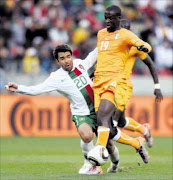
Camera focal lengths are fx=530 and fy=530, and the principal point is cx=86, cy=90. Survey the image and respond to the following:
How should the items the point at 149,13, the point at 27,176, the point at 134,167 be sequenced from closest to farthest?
the point at 27,176 < the point at 134,167 < the point at 149,13

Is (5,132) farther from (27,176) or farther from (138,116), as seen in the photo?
(27,176)

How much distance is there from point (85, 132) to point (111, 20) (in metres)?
1.76

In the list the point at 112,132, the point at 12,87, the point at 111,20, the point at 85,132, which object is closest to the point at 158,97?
the point at 112,132

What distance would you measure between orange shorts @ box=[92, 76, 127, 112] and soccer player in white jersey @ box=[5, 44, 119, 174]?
8.7 inches

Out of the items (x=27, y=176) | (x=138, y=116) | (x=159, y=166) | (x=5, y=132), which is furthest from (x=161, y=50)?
(x=27, y=176)

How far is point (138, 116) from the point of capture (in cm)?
1712

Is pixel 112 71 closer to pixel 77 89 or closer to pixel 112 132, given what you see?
pixel 77 89

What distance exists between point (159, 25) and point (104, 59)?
12349mm

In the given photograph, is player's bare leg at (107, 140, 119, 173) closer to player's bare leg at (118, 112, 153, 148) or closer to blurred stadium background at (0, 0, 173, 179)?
player's bare leg at (118, 112, 153, 148)

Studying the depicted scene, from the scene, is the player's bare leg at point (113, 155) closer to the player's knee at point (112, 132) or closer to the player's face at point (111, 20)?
the player's knee at point (112, 132)

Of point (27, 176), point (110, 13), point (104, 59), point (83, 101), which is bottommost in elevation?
point (27, 176)

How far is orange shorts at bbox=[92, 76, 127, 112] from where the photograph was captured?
8047mm

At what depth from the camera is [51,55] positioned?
1795 centimetres

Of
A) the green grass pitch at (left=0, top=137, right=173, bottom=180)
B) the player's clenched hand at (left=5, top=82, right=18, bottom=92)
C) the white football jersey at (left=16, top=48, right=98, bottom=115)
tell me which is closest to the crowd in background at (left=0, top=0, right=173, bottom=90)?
the green grass pitch at (left=0, top=137, right=173, bottom=180)
